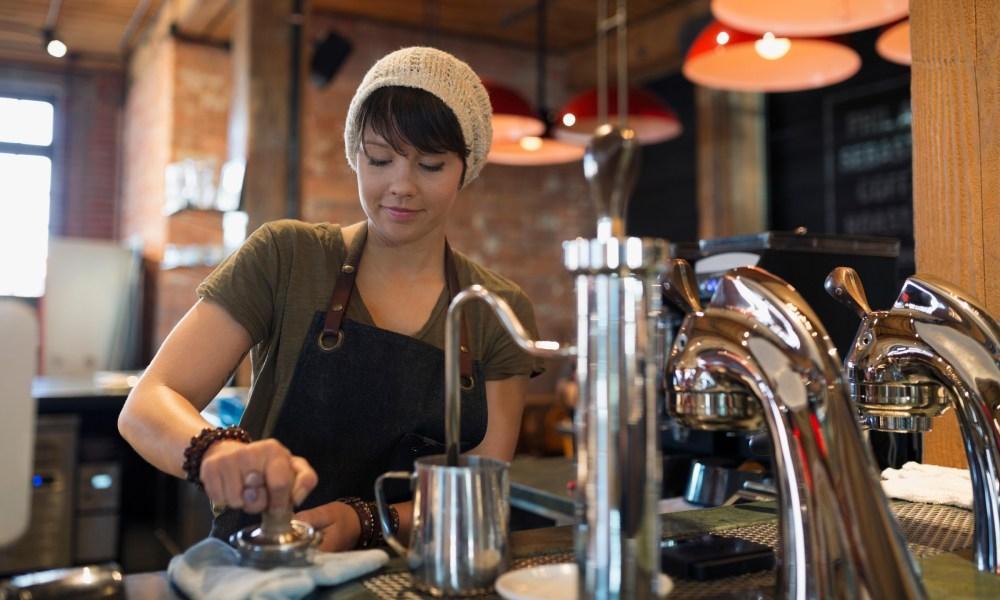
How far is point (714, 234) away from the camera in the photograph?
5.74 m

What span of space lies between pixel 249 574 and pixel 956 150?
1204mm

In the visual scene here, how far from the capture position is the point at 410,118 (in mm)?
1312

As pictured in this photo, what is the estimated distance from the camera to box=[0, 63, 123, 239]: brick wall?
6.89 m

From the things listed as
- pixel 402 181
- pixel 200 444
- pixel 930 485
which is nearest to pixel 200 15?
pixel 402 181

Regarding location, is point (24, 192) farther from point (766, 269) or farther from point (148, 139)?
point (766, 269)

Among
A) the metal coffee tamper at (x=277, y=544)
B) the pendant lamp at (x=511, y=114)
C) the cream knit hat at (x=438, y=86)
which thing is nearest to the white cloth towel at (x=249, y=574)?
the metal coffee tamper at (x=277, y=544)

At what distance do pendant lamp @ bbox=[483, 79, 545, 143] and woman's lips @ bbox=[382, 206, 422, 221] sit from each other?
8.39 ft

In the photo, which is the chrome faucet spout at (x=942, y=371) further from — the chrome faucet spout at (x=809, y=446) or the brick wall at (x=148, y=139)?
the brick wall at (x=148, y=139)

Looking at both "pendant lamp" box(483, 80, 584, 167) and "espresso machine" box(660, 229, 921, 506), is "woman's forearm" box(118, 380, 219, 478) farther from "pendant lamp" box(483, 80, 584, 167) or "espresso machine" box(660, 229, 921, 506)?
"pendant lamp" box(483, 80, 584, 167)

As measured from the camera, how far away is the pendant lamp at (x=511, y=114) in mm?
3891

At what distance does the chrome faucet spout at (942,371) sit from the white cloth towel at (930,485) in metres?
0.27

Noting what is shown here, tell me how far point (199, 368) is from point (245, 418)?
0.16 meters

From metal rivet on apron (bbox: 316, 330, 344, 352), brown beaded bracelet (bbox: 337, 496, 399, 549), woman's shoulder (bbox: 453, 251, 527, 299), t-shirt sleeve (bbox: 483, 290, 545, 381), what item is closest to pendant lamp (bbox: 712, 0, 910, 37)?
woman's shoulder (bbox: 453, 251, 527, 299)

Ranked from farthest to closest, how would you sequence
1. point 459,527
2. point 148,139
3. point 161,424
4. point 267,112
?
1. point 148,139
2. point 267,112
3. point 161,424
4. point 459,527
